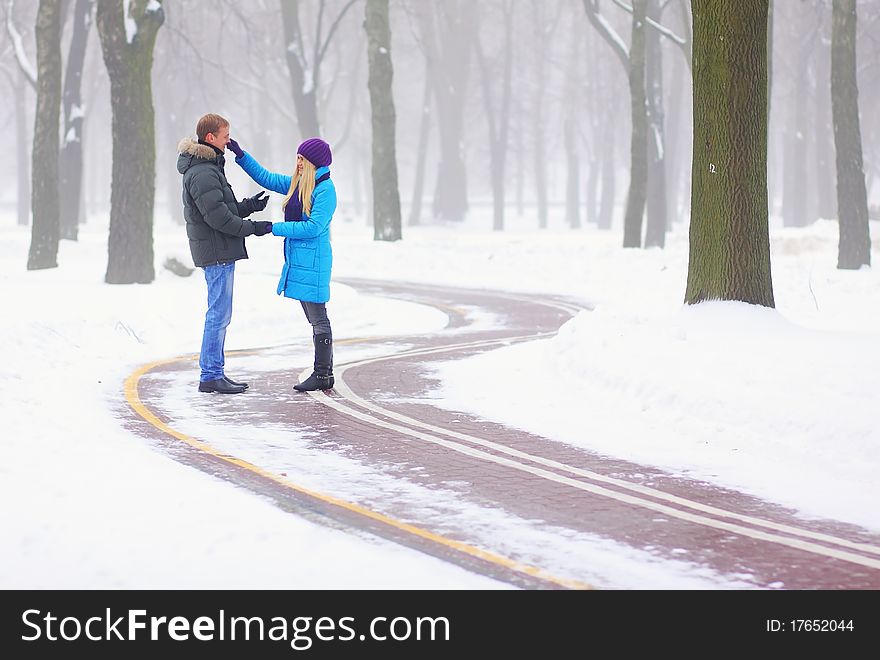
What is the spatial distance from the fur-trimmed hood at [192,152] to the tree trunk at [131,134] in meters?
9.06

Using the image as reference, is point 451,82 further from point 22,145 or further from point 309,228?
point 309,228

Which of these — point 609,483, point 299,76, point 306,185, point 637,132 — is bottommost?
point 609,483

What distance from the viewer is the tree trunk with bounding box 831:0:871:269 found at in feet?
77.3

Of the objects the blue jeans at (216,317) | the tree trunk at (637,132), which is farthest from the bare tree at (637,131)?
the blue jeans at (216,317)

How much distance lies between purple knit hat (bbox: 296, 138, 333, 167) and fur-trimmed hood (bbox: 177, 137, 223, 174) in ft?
2.43

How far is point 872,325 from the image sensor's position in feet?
55.0

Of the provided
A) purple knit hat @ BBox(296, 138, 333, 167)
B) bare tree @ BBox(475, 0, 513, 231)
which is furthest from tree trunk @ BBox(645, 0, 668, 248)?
purple knit hat @ BBox(296, 138, 333, 167)

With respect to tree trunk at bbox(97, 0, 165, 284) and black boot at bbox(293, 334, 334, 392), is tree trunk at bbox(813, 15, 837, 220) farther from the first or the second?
black boot at bbox(293, 334, 334, 392)

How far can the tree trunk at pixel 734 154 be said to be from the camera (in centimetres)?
1090

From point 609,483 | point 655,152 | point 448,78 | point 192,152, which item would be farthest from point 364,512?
point 448,78

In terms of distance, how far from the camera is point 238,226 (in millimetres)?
10133

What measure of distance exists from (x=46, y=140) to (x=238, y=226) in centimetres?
1426

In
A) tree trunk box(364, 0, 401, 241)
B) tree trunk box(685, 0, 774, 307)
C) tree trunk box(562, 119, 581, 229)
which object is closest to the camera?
tree trunk box(685, 0, 774, 307)

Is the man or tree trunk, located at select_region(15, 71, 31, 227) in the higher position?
tree trunk, located at select_region(15, 71, 31, 227)
